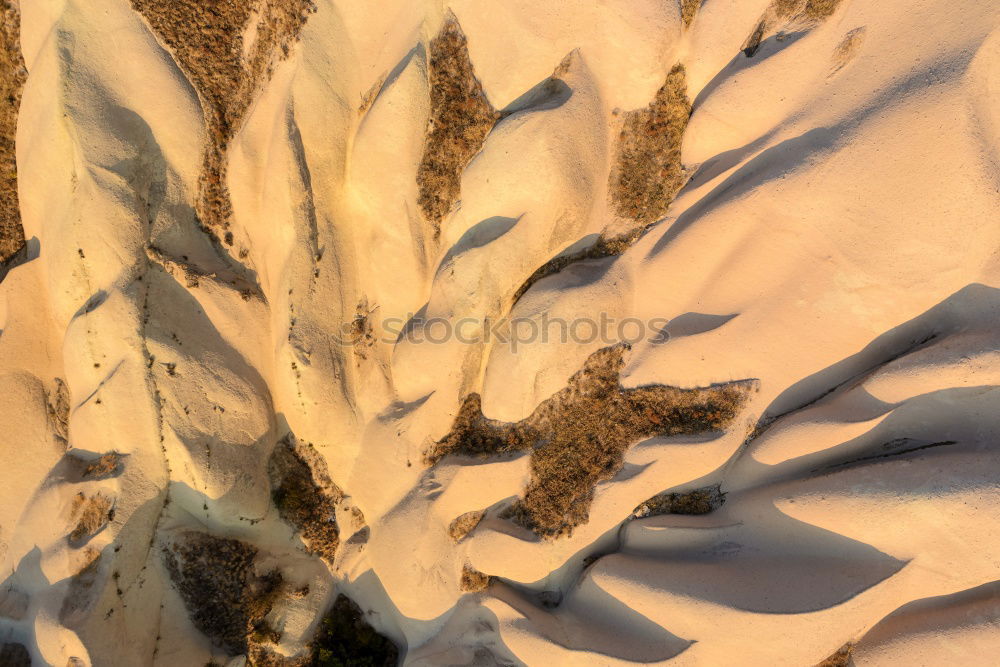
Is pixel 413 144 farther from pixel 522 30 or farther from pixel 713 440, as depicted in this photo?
pixel 713 440

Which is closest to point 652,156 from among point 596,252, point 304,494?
point 596,252

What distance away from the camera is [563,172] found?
4785 mm

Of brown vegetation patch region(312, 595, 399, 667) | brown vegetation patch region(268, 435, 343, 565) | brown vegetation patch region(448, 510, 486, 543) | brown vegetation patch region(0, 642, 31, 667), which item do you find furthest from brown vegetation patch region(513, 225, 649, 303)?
brown vegetation patch region(0, 642, 31, 667)

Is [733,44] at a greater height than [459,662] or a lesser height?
greater

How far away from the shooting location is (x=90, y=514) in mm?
4711

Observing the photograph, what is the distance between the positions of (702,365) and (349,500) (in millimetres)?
4462

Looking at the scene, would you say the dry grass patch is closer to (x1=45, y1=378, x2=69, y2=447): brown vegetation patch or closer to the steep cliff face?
the steep cliff face

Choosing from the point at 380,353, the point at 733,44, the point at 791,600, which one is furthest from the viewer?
the point at 380,353

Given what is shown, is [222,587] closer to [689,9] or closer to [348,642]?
[348,642]

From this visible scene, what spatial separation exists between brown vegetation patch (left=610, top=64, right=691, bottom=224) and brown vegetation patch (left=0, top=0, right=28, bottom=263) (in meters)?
6.74

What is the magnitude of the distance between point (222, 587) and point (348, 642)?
1.61 m

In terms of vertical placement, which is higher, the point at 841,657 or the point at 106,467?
the point at 106,467

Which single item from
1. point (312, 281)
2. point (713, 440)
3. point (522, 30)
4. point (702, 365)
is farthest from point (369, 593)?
point (522, 30)

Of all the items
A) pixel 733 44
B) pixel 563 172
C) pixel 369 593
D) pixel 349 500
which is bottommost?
pixel 369 593
